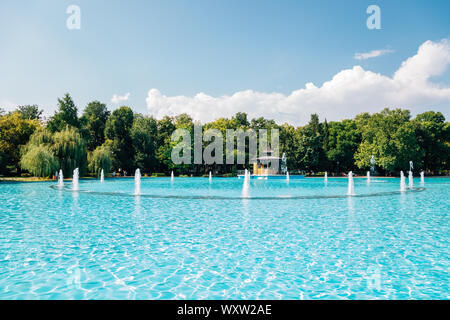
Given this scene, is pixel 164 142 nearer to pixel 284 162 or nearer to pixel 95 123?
pixel 95 123

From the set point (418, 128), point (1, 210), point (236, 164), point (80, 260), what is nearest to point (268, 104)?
point (236, 164)

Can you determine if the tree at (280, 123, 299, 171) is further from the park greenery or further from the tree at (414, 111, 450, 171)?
the tree at (414, 111, 450, 171)

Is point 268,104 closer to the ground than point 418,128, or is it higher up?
higher up

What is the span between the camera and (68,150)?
32875 millimetres

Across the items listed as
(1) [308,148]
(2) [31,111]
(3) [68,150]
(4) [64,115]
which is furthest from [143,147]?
(2) [31,111]

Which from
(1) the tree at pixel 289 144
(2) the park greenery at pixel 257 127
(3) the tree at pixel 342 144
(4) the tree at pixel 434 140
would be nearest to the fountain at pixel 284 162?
(1) the tree at pixel 289 144

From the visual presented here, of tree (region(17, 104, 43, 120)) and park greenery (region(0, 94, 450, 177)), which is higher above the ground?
tree (region(17, 104, 43, 120))

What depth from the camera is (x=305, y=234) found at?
25.2ft

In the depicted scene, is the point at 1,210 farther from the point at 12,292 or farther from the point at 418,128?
the point at 418,128

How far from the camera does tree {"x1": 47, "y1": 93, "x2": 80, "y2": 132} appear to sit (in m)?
41.2

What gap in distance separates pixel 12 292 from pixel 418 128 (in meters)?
61.2

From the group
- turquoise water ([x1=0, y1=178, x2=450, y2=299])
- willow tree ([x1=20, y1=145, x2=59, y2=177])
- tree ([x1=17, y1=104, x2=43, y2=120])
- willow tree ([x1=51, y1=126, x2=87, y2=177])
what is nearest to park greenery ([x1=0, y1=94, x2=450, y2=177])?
willow tree ([x1=51, y1=126, x2=87, y2=177])

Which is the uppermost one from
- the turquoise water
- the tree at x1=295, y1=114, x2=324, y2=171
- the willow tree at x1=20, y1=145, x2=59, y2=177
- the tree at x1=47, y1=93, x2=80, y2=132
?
the tree at x1=47, y1=93, x2=80, y2=132
